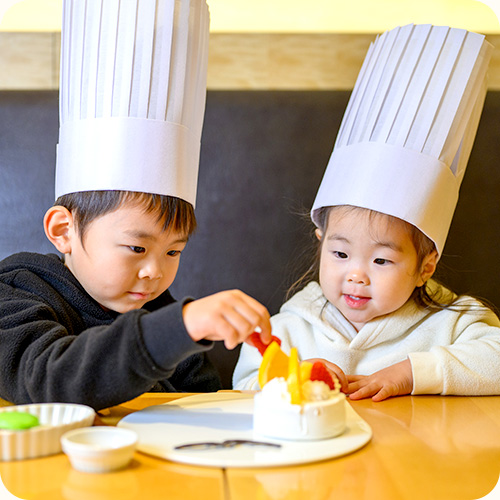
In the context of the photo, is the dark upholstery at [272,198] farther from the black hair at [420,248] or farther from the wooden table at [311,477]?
the wooden table at [311,477]

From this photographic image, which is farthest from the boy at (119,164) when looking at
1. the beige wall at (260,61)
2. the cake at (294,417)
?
the beige wall at (260,61)

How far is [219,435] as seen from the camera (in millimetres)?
655

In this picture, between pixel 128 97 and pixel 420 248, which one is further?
pixel 420 248

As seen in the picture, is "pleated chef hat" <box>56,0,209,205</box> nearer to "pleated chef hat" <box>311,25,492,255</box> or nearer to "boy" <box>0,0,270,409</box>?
"boy" <box>0,0,270,409</box>

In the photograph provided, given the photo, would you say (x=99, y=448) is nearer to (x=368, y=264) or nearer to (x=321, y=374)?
(x=321, y=374)

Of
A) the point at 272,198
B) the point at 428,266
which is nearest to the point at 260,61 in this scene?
the point at 272,198

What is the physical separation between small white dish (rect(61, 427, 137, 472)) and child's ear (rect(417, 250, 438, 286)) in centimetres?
77

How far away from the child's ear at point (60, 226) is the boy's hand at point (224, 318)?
434mm

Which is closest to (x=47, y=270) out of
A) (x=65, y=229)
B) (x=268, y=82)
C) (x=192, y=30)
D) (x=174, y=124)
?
(x=65, y=229)

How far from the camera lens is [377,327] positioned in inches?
47.0

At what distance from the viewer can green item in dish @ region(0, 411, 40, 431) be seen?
0.61 metres

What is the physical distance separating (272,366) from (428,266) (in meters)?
0.60

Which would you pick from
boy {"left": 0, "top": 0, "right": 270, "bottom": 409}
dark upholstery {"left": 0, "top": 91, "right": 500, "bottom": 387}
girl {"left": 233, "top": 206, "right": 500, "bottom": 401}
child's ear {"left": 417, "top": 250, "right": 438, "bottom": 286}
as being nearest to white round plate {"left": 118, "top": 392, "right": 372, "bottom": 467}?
boy {"left": 0, "top": 0, "right": 270, "bottom": 409}

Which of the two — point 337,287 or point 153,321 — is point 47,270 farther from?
point 337,287
